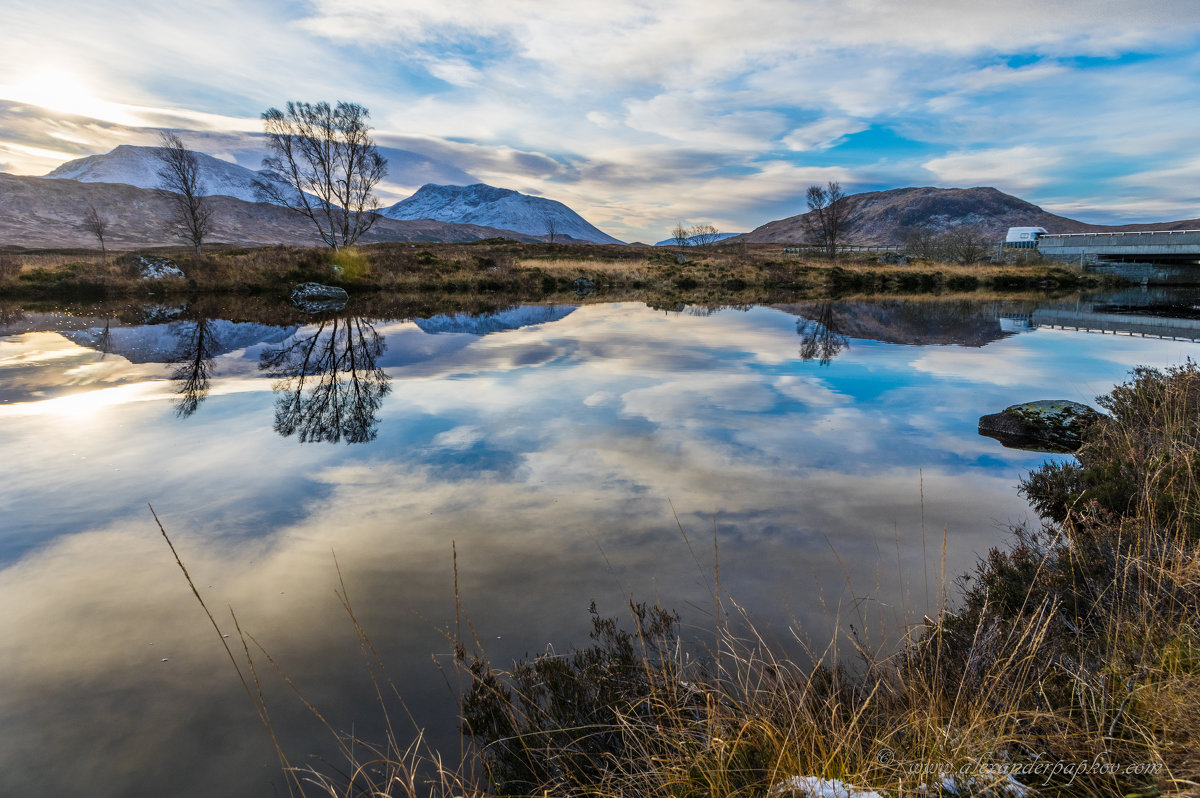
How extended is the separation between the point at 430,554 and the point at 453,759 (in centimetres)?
216

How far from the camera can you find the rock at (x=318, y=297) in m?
27.3

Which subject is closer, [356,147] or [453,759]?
[453,759]

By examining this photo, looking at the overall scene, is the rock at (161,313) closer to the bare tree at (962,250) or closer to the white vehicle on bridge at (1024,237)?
the bare tree at (962,250)

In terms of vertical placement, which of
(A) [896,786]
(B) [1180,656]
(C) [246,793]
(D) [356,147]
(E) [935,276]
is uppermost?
(D) [356,147]

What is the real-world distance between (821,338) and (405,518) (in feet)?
52.8

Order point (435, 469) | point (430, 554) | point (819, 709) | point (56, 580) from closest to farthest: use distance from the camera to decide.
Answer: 1. point (819, 709)
2. point (56, 580)
3. point (430, 554)
4. point (435, 469)

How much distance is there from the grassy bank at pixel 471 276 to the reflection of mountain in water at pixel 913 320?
10.2 meters

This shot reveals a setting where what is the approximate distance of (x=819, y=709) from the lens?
290cm

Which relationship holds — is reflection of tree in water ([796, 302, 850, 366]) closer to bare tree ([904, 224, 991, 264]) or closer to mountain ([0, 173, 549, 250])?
bare tree ([904, 224, 991, 264])

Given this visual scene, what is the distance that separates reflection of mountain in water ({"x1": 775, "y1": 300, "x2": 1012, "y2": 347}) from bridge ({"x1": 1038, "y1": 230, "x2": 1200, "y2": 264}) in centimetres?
3943

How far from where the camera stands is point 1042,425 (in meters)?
7.97

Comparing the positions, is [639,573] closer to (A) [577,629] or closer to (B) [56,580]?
(A) [577,629]

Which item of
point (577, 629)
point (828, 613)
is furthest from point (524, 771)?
point (828, 613)

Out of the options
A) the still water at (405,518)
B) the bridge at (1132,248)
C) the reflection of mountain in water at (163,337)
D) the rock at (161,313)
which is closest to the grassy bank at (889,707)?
the still water at (405,518)
